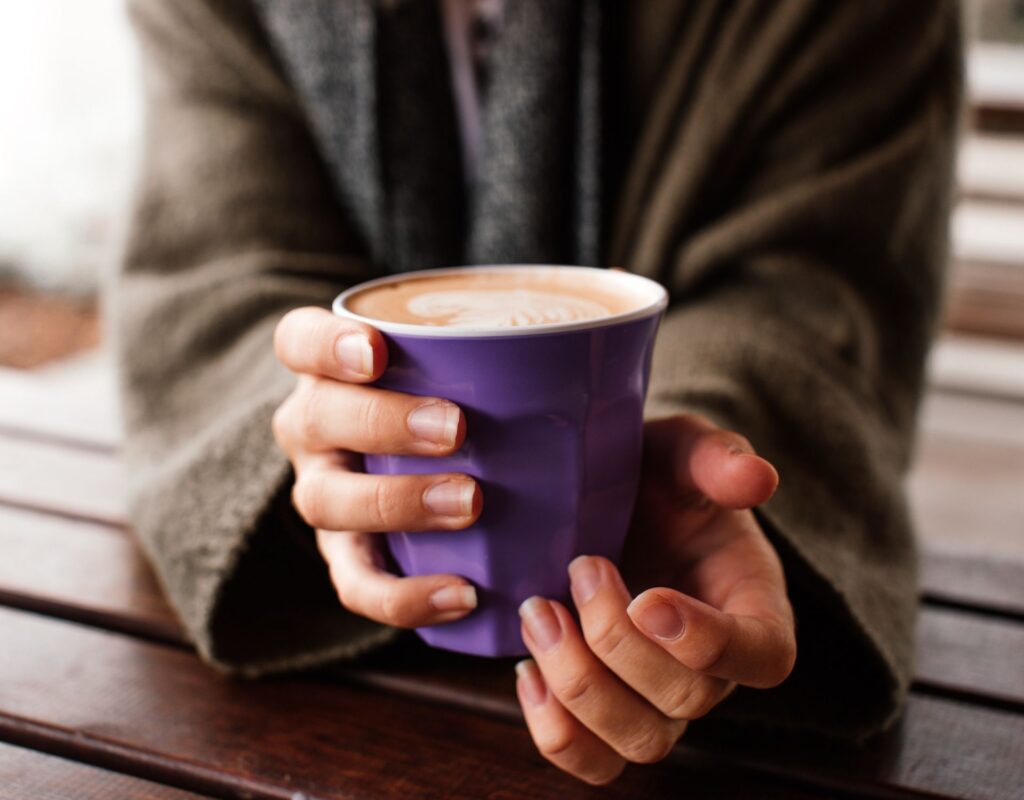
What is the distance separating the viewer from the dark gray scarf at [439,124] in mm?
845

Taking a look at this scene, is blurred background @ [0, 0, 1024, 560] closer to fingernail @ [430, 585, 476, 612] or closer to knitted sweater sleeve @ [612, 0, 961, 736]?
knitted sweater sleeve @ [612, 0, 961, 736]

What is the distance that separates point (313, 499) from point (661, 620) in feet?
0.56

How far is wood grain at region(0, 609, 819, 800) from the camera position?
16.8 inches

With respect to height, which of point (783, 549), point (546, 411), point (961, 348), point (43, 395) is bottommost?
point (961, 348)

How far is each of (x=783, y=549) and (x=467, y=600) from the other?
0.59 feet

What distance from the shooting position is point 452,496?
0.38m

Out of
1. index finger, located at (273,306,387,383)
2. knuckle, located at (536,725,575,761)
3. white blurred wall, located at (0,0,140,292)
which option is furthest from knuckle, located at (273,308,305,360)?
white blurred wall, located at (0,0,140,292)

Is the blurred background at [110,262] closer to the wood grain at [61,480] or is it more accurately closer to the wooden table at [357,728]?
the wood grain at [61,480]

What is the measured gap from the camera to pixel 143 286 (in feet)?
2.52

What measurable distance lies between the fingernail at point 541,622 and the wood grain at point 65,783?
6.5 inches

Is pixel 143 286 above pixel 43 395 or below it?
above

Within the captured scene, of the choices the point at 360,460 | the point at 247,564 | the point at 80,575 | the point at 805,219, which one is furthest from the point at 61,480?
the point at 805,219

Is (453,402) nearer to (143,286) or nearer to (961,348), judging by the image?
(143,286)

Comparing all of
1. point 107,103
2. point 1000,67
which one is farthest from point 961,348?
point 107,103
